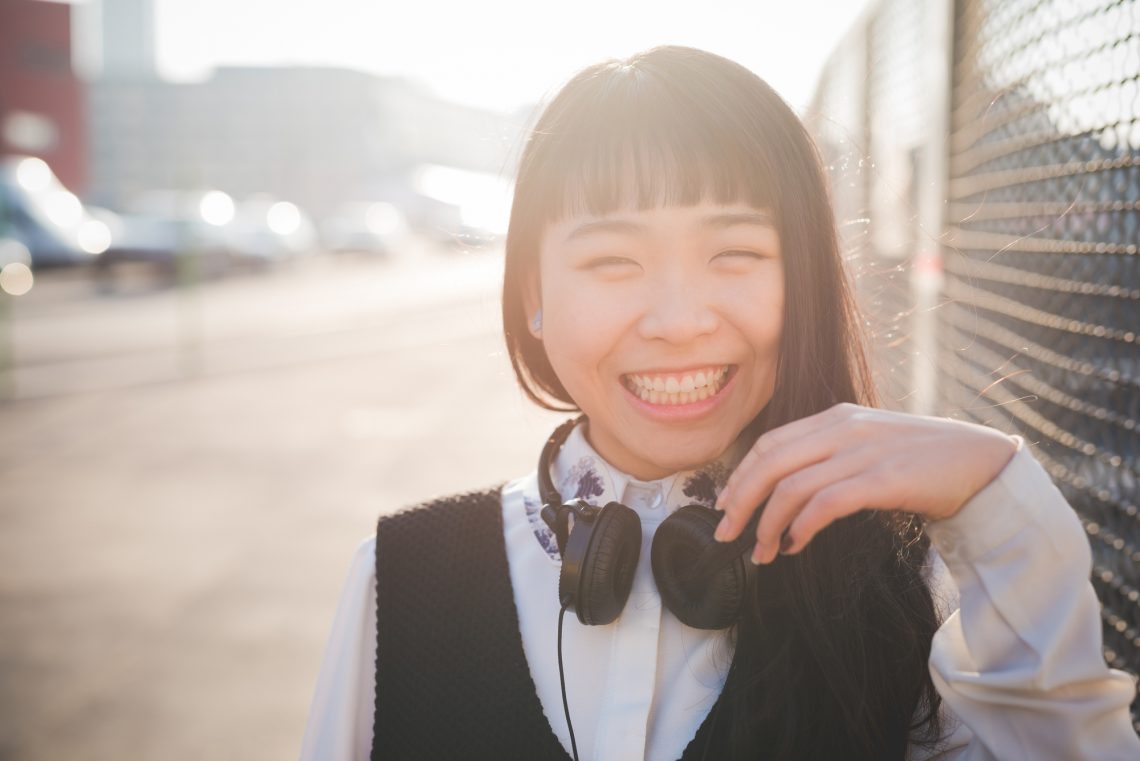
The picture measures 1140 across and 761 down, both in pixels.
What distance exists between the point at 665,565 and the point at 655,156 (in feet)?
2.08

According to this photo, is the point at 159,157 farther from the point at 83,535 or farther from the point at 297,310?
the point at 83,535

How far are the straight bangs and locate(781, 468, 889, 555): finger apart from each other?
519 mm

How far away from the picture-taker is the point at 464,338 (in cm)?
1530

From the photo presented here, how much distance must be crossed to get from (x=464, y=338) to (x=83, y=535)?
973 centimetres

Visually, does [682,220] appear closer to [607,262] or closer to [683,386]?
[607,262]

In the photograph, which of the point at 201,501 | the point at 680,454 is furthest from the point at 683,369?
the point at 201,501

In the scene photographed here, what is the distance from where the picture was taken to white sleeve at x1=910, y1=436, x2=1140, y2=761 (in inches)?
49.3

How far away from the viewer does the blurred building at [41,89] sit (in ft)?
116

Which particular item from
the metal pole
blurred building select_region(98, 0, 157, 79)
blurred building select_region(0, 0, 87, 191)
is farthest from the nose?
blurred building select_region(98, 0, 157, 79)

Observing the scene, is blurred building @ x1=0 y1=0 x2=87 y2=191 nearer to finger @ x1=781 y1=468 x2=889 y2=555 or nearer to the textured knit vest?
the textured knit vest

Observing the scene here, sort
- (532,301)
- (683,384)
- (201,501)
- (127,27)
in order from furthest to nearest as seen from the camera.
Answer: (127,27), (201,501), (532,301), (683,384)

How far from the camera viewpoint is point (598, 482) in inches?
71.1

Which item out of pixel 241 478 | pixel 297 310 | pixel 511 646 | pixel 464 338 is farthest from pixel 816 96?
pixel 297 310

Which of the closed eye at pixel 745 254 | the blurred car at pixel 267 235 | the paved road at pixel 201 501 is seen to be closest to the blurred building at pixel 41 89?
the blurred car at pixel 267 235
